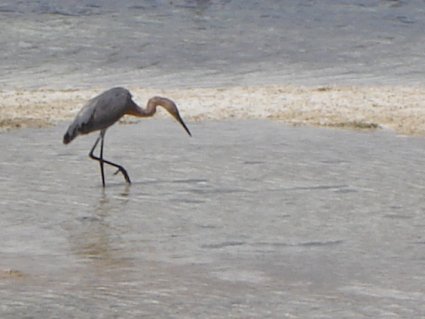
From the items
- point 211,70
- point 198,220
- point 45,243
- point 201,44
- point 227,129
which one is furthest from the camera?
point 201,44

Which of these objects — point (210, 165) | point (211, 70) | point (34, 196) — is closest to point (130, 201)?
point (34, 196)

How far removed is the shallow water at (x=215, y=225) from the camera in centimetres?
759

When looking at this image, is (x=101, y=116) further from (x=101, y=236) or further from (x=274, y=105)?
(x=274, y=105)

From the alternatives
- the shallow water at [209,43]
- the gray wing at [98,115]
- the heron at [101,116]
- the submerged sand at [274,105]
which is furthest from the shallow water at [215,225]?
the shallow water at [209,43]

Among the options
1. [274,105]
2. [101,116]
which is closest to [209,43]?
[274,105]

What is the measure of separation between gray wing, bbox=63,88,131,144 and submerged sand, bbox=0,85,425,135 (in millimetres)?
2341

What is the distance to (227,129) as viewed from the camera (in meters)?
13.8

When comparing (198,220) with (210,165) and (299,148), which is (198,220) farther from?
(299,148)

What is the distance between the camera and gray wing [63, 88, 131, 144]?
11242 mm

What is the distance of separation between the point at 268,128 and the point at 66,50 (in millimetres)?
8275

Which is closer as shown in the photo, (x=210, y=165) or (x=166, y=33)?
(x=210, y=165)

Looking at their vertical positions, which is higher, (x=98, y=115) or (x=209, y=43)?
(x=98, y=115)

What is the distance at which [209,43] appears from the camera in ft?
76.1

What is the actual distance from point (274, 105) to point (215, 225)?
5551 mm
